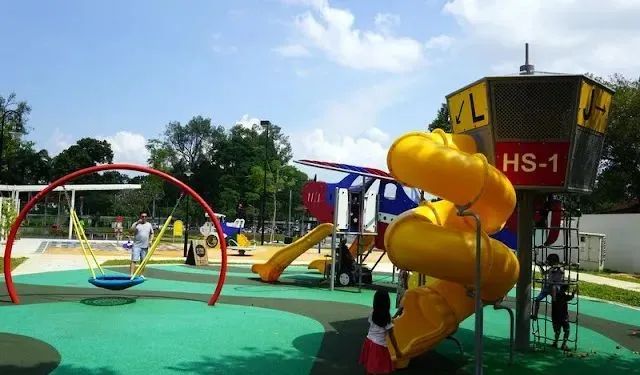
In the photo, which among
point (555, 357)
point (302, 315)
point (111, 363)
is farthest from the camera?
point (302, 315)

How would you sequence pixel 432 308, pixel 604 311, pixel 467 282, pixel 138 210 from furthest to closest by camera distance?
1. pixel 138 210
2. pixel 604 311
3. pixel 432 308
4. pixel 467 282

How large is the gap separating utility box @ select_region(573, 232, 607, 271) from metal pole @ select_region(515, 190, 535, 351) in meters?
23.2

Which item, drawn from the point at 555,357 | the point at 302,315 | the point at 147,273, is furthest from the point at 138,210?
the point at 555,357

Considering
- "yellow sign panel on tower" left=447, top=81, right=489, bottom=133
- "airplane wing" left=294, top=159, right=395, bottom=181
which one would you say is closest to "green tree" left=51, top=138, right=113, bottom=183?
"airplane wing" left=294, top=159, right=395, bottom=181

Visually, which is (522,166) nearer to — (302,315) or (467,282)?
(467,282)

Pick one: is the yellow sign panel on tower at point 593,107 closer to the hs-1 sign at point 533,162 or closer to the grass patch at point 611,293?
the hs-1 sign at point 533,162

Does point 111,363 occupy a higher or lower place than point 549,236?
lower

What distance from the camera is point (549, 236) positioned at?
11000 millimetres

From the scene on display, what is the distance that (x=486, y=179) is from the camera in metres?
6.43

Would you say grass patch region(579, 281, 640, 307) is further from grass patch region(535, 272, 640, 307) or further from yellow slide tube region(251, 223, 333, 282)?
yellow slide tube region(251, 223, 333, 282)

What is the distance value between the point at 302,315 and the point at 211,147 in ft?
282

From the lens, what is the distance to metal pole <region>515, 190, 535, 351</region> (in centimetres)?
938

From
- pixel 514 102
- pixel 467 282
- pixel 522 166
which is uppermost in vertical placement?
pixel 514 102

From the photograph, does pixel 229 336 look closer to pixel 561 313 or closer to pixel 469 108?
pixel 469 108
